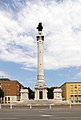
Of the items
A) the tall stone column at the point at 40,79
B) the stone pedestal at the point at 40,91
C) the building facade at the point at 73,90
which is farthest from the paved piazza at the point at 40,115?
the building facade at the point at 73,90

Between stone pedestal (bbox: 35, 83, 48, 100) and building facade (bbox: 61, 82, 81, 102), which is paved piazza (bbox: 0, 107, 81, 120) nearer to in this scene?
stone pedestal (bbox: 35, 83, 48, 100)

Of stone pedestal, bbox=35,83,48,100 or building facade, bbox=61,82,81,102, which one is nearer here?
stone pedestal, bbox=35,83,48,100

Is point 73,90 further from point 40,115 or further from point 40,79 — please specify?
point 40,115

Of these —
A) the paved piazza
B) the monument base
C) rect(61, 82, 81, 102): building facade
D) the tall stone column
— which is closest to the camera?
the paved piazza

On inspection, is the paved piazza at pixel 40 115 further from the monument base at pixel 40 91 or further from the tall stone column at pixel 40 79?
the tall stone column at pixel 40 79

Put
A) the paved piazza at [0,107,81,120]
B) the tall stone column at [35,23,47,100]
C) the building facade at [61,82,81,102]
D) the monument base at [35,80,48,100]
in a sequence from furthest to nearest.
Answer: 1. the building facade at [61,82,81,102]
2. the tall stone column at [35,23,47,100]
3. the monument base at [35,80,48,100]
4. the paved piazza at [0,107,81,120]

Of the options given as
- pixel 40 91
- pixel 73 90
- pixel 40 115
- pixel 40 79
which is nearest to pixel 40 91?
pixel 40 91

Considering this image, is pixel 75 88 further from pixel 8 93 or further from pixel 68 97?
pixel 8 93

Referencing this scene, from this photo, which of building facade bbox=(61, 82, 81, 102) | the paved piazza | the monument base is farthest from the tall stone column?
building facade bbox=(61, 82, 81, 102)

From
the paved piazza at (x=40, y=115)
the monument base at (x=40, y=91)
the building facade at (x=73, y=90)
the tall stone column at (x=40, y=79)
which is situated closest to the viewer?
the paved piazza at (x=40, y=115)

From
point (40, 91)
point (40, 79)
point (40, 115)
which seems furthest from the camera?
point (40, 79)

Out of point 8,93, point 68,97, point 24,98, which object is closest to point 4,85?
point 8,93

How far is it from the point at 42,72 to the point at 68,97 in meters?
76.2

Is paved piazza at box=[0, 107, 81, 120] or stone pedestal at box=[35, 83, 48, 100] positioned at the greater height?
stone pedestal at box=[35, 83, 48, 100]
